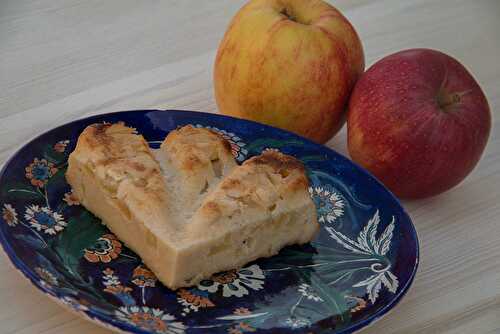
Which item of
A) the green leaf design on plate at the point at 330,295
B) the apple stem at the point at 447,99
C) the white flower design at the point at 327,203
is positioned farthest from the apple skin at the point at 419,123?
the green leaf design on plate at the point at 330,295

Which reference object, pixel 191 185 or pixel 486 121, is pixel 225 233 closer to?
pixel 191 185

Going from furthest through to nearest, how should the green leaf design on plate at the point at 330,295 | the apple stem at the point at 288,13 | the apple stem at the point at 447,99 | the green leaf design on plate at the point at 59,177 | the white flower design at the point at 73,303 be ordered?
the apple stem at the point at 288,13 → the apple stem at the point at 447,99 → the green leaf design on plate at the point at 59,177 → the green leaf design on plate at the point at 330,295 → the white flower design at the point at 73,303

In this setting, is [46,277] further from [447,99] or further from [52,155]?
[447,99]

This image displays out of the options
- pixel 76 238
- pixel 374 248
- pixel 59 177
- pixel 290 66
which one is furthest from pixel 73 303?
pixel 290 66

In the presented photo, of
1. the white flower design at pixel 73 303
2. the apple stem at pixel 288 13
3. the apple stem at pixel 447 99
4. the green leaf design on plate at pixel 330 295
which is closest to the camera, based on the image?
the white flower design at pixel 73 303

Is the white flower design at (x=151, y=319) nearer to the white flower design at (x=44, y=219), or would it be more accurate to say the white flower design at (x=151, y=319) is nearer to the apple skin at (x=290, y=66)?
the white flower design at (x=44, y=219)

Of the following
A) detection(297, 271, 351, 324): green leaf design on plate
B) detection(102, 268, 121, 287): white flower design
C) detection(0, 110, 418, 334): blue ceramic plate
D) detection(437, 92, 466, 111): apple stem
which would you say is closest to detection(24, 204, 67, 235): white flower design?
detection(0, 110, 418, 334): blue ceramic plate
